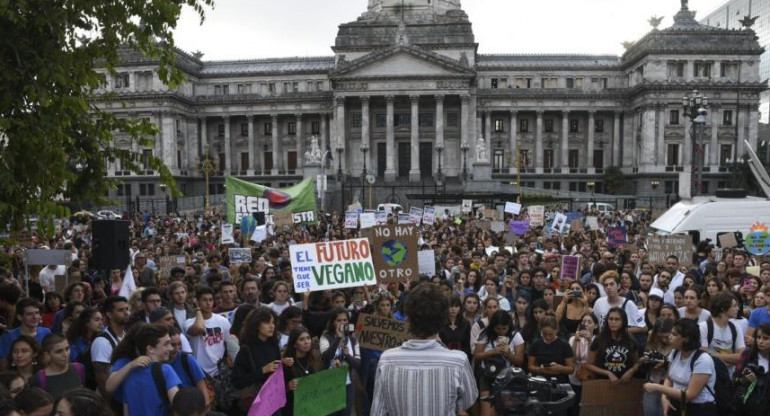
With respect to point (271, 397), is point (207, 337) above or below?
above

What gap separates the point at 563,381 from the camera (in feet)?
25.6

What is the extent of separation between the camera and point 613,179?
6869cm

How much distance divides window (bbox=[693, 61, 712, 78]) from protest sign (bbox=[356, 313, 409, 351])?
67.2 m

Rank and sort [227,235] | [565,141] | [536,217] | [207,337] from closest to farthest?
[207,337], [227,235], [536,217], [565,141]

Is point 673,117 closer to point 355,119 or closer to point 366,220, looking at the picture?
point 355,119

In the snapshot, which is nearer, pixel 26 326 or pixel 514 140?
pixel 26 326

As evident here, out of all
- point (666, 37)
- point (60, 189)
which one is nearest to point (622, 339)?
point (60, 189)

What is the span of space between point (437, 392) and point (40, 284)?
37.2 feet

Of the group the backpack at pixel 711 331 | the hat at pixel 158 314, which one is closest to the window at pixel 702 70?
the backpack at pixel 711 331

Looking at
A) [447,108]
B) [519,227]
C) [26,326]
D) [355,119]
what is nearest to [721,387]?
[26,326]

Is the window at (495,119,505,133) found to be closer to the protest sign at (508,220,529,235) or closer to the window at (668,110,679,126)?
the window at (668,110,679,126)

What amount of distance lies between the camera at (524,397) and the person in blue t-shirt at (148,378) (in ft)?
8.75

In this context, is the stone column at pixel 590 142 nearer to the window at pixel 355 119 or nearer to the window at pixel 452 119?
the window at pixel 452 119

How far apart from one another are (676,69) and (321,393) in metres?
67.7
